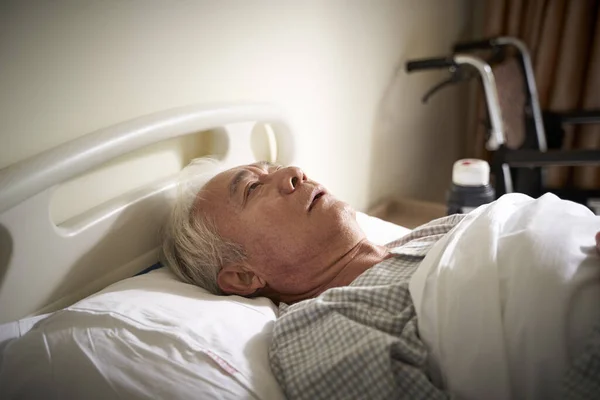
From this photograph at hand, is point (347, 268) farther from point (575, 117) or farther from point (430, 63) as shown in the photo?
point (575, 117)

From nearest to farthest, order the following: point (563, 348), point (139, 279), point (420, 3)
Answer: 1. point (563, 348)
2. point (139, 279)
3. point (420, 3)

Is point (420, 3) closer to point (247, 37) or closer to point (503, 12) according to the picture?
point (503, 12)

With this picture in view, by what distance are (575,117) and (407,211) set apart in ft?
2.43

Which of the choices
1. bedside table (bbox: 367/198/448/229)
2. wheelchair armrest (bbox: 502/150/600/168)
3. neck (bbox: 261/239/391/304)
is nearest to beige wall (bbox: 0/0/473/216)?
bedside table (bbox: 367/198/448/229)

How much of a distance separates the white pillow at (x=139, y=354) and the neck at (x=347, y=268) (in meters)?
0.19

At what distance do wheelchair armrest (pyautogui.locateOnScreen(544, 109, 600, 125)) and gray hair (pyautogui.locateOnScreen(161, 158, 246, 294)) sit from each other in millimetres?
1545

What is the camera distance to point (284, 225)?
3.13 ft

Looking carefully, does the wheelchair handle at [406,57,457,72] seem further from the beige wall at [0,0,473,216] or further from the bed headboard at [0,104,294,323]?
the bed headboard at [0,104,294,323]

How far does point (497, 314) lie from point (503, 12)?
1891 millimetres

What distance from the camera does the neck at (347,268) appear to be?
3.21 ft

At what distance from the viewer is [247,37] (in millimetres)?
1254

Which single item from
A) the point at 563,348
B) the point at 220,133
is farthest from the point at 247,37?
the point at 563,348

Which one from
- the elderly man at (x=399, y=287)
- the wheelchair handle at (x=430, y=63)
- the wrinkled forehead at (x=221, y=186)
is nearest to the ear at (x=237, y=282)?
the elderly man at (x=399, y=287)

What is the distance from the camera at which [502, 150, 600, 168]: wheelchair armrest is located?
1442 mm
